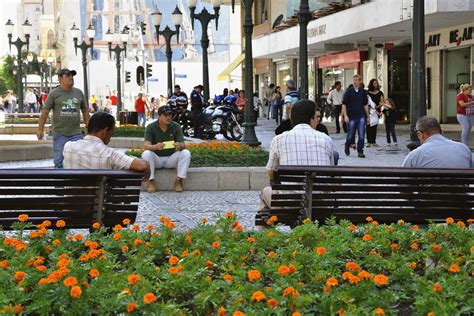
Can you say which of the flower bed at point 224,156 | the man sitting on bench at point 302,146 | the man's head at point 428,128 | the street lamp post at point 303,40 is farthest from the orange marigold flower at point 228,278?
the street lamp post at point 303,40

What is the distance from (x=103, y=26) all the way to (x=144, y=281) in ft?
318

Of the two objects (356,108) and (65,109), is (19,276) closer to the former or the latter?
(65,109)

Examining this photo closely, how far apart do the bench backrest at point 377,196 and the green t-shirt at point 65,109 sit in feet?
16.9

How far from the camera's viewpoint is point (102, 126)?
8203 millimetres

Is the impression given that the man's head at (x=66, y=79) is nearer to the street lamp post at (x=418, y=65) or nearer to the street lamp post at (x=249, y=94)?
the street lamp post at (x=418, y=65)

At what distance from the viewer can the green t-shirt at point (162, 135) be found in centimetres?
1420

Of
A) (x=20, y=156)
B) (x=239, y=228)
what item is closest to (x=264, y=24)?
(x=20, y=156)

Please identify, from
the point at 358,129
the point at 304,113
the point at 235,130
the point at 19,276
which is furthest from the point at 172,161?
the point at 235,130

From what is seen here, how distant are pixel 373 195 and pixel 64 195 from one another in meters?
2.20

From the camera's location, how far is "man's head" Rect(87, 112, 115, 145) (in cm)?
817

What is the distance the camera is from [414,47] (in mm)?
16219

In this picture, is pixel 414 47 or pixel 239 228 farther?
pixel 414 47

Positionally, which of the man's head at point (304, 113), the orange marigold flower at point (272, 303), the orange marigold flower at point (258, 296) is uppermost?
the man's head at point (304, 113)

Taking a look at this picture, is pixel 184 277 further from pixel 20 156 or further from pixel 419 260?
pixel 20 156
